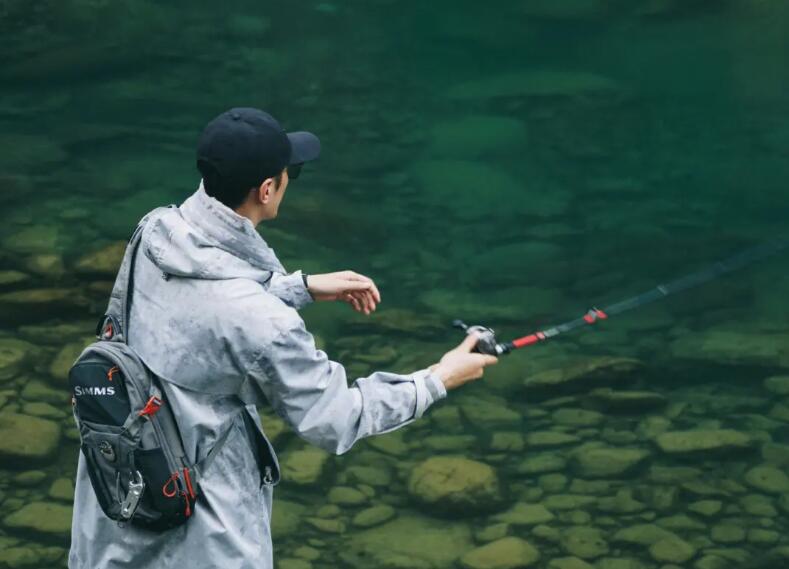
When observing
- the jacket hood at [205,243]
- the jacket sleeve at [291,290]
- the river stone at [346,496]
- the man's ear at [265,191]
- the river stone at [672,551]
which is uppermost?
the man's ear at [265,191]

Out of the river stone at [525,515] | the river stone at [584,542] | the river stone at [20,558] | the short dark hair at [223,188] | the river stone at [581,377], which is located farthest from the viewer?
the river stone at [581,377]

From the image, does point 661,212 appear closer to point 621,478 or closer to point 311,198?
point 311,198

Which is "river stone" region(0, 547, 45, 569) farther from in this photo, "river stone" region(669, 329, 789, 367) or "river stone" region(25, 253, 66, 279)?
"river stone" region(669, 329, 789, 367)

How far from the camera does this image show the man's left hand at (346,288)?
11.2 ft

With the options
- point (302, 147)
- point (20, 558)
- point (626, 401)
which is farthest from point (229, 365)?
point (626, 401)

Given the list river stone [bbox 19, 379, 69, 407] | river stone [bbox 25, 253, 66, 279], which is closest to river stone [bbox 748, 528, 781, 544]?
river stone [bbox 19, 379, 69, 407]

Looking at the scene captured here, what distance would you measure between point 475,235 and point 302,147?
6413 millimetres

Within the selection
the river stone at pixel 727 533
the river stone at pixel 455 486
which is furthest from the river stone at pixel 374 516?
the river stone at pixel 727 533

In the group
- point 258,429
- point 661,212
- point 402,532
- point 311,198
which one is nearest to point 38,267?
point 311,198

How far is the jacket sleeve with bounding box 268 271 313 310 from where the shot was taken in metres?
3.36

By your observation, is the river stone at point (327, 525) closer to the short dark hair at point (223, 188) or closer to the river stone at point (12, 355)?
the river stone at point (12, 355)

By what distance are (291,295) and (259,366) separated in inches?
25.7

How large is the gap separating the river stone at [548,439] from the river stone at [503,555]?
943 mm

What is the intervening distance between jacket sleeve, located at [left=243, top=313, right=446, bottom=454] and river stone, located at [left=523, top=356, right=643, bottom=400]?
4117 mm
